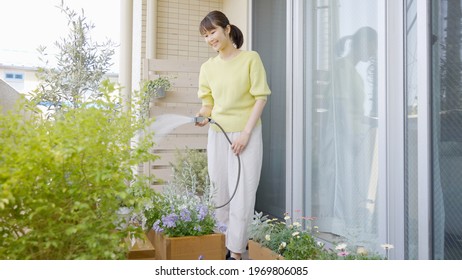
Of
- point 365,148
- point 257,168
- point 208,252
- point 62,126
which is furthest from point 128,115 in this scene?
point 365,148

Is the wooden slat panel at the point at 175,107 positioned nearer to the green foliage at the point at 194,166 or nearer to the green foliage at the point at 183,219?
the green foliage at the point at 194,166

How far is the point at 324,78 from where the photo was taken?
2699 millimetres

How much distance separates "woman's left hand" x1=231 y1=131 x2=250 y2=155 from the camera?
2328 millimetres

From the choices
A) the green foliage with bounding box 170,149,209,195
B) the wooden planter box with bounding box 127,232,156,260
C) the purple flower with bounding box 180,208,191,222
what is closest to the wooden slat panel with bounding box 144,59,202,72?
the green foliage with bounding box 170,149,209,195

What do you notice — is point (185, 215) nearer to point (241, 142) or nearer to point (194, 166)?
point (241, 142)

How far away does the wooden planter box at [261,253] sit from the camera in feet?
6.04

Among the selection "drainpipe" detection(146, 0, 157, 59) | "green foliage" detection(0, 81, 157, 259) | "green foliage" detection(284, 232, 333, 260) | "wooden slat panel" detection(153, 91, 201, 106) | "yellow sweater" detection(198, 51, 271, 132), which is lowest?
"green foliage" detection(284, 232, 333, 260)

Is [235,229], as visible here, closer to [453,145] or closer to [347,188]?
[347,188]

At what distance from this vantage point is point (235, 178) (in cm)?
239

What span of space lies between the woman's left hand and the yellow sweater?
0.08 meters

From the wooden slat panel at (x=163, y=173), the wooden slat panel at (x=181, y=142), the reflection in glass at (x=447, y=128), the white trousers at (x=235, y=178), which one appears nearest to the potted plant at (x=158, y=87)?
the wooden slat panel at (x=181, y=142)

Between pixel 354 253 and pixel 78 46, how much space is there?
9.73 ft

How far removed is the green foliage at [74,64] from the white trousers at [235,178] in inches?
64.3

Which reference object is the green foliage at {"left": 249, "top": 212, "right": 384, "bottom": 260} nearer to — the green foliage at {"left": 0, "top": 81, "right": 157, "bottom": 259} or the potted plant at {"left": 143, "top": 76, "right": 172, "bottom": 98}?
the green foliage at {"left": 0, "top": 81, "right": 157, "bottom": 259}
